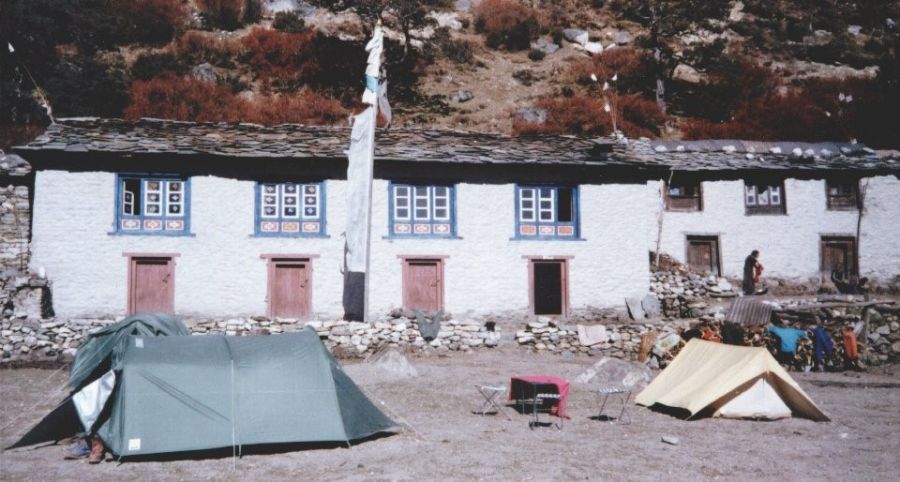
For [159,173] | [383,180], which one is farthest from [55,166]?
[383,180]

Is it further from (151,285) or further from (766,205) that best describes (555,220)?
→ (151,285)

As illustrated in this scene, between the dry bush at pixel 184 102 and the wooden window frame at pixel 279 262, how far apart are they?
45.9 feet

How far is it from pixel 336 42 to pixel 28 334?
29598mm

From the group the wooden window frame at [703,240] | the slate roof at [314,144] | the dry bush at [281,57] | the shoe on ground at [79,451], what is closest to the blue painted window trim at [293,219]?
the slate roof at [314,144]

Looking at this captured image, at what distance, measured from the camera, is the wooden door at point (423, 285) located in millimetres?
18453

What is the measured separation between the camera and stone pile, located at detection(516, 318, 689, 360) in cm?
1684

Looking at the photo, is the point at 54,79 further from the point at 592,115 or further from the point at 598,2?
the point at 598,2

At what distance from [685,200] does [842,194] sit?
582cm

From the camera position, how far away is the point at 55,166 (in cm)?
1702

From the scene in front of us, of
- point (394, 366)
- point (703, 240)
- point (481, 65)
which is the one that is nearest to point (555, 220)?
point (703, 240)

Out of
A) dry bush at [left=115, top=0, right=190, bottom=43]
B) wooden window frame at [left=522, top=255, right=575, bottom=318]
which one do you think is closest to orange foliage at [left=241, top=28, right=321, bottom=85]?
dry bush at [left=115, top=0, right=190, bottom=43]

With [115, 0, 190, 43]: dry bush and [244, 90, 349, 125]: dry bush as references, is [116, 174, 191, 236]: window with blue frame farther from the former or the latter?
[115, 0, 190, 43]: dry bush

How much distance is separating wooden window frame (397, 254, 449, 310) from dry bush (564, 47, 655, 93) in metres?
24.0

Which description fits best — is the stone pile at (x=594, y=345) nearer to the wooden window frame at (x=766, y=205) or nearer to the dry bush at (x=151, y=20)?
the wooden window frame at (x=766, y=205)
